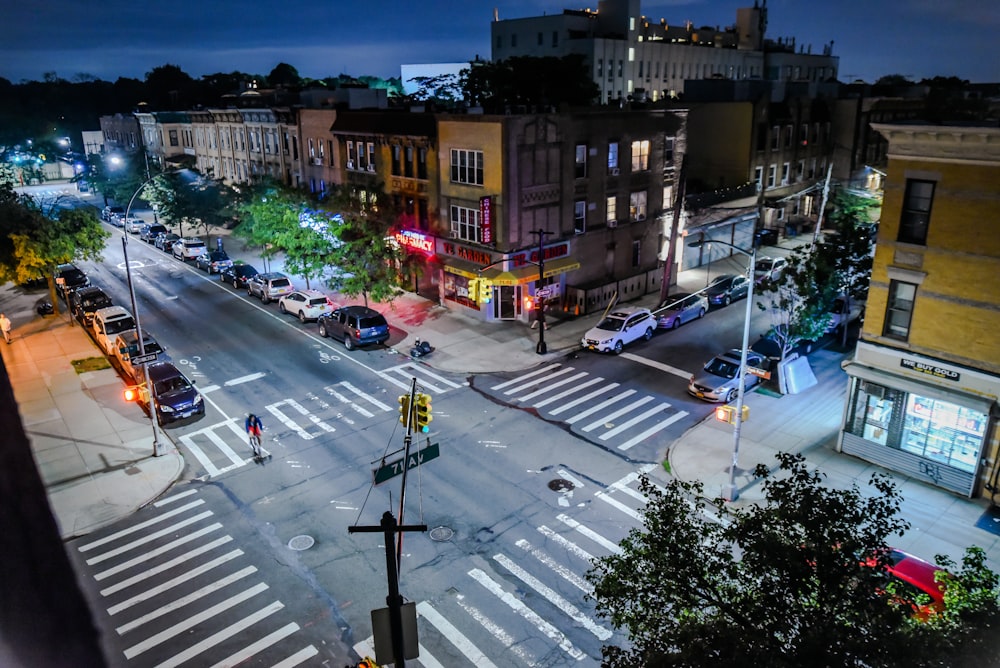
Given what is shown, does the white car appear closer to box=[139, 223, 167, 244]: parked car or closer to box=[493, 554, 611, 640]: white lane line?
box=[493, 554, 611, 640]: white lane line

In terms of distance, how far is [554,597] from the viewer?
639 inches

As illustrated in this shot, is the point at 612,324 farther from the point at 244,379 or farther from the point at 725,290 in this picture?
Result: the point at 244,379

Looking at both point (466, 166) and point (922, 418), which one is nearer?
point (922, 418)

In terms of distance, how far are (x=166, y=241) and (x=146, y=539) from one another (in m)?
44.8

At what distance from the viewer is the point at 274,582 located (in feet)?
55.2

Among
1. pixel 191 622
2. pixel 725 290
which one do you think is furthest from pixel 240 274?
pixel 191 622

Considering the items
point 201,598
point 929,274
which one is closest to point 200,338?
point 201,598

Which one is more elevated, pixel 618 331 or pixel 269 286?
pixel 269 286

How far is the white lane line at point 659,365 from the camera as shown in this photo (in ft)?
99.3

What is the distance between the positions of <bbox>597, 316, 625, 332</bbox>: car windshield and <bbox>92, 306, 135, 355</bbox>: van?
76.8ft

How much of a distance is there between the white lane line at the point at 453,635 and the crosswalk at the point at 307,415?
998 centimetres

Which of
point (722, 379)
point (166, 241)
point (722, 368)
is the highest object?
point (166, 241)

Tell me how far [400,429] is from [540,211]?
16271 mm

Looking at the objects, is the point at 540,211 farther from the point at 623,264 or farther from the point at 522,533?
the point at 522,533
